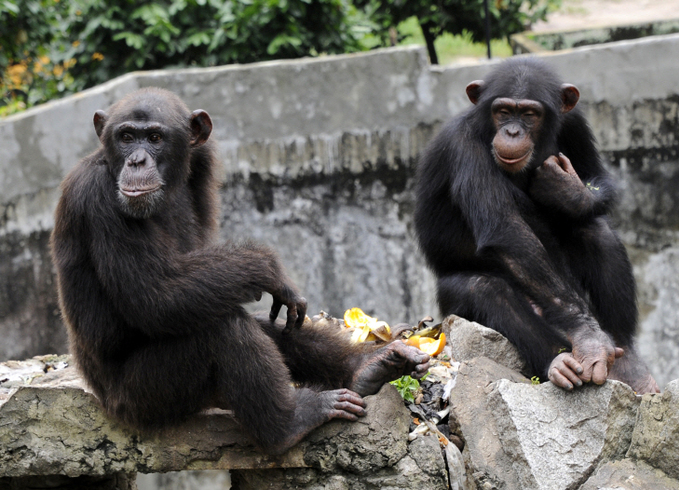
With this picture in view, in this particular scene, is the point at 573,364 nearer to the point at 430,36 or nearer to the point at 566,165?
the point at 566,165

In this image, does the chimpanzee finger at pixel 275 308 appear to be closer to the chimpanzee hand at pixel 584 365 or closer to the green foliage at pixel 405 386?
the green foliage at pixel 405 386

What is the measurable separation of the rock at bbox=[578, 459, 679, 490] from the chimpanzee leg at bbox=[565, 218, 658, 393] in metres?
1.37

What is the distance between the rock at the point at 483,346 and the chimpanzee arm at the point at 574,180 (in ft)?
3.33

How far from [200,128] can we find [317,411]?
182 cm

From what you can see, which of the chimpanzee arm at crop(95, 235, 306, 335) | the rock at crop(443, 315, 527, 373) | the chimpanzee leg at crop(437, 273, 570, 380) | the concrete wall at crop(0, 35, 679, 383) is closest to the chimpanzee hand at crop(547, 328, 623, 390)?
the chimpanzee leg at crop(437, 273, 570, 380)

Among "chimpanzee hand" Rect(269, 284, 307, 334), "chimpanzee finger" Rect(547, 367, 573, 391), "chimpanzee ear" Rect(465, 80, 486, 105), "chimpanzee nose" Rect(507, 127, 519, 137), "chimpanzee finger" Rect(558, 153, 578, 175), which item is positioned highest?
→ "chimpanzee ear" Rect(465, 80, 486, 105)

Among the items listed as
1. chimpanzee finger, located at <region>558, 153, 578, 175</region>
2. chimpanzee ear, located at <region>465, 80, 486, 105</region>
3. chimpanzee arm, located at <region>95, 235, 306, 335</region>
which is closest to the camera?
chimpanzee arm, located at <region>95, 235, 306, 335</region>

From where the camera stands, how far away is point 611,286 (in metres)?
5.56

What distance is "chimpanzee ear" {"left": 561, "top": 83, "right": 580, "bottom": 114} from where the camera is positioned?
5.68 metres

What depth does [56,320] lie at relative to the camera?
8.30 meters

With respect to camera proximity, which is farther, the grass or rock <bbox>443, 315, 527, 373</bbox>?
the grass

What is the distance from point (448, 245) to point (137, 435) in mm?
2740

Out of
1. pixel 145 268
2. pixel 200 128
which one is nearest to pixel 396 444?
pixel 145 268

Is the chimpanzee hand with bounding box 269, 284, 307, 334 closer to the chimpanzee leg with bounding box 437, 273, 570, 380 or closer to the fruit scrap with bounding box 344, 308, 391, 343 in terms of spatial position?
the fruit scrap with bounding box 344, 308, 391, 343
